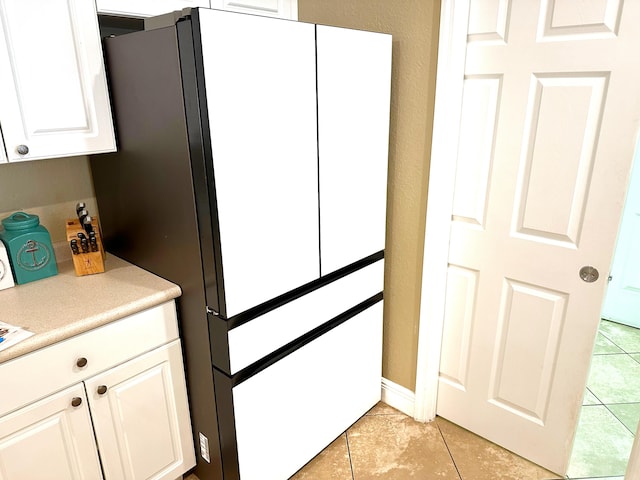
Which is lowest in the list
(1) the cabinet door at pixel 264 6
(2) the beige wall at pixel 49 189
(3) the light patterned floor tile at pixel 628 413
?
(3) the light patterned floor tile at pixel 628 413

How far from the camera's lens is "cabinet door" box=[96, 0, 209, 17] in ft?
4.91

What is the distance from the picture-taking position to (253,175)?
1.41 m

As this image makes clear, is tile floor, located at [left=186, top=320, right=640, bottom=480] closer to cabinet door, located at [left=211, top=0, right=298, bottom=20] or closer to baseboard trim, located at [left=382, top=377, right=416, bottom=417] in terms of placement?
baseboard trim, located at [left=382, top=377, right=416, bottom=417]

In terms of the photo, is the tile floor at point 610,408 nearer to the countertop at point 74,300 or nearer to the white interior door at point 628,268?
the white interior door at point 628,268

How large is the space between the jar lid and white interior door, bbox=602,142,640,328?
3.15 m

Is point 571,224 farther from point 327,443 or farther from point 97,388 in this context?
point 97,388

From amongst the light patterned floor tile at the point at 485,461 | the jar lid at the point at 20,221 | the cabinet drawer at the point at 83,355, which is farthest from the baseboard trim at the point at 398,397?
the jar lid at the point at 20,221

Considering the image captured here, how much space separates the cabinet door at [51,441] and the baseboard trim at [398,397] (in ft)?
4.52

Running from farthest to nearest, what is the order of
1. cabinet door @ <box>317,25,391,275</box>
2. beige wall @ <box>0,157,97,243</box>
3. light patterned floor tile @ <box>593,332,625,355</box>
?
1. light patterned floor tile @ <box>593,332,625,355</box>
2. beige wall @ <box>0,157,97,243</box>
3. cabinet door @ <box>317,25,391,275</box>

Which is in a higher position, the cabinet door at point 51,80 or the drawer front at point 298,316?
the cabinet door at point 51,80

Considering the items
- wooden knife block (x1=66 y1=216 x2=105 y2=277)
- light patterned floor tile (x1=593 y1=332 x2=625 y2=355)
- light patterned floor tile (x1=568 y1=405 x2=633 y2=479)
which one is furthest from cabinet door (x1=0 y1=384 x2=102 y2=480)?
light patterned floor tile (x1=593 y1=332 x2=625 y2=355)

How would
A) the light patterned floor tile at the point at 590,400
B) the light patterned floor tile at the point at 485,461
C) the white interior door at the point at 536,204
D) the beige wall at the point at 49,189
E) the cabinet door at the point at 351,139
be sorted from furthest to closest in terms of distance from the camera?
the light patterned floor tile at the point at 590,400, the light patterned floor tile at the point at 485,461, the beige wall at the point at 49,189, the cabinet door at the point at 351,139, the white interior door at the point at 536,204

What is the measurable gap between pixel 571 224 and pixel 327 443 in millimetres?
1388

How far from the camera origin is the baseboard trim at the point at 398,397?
2.26 meters
